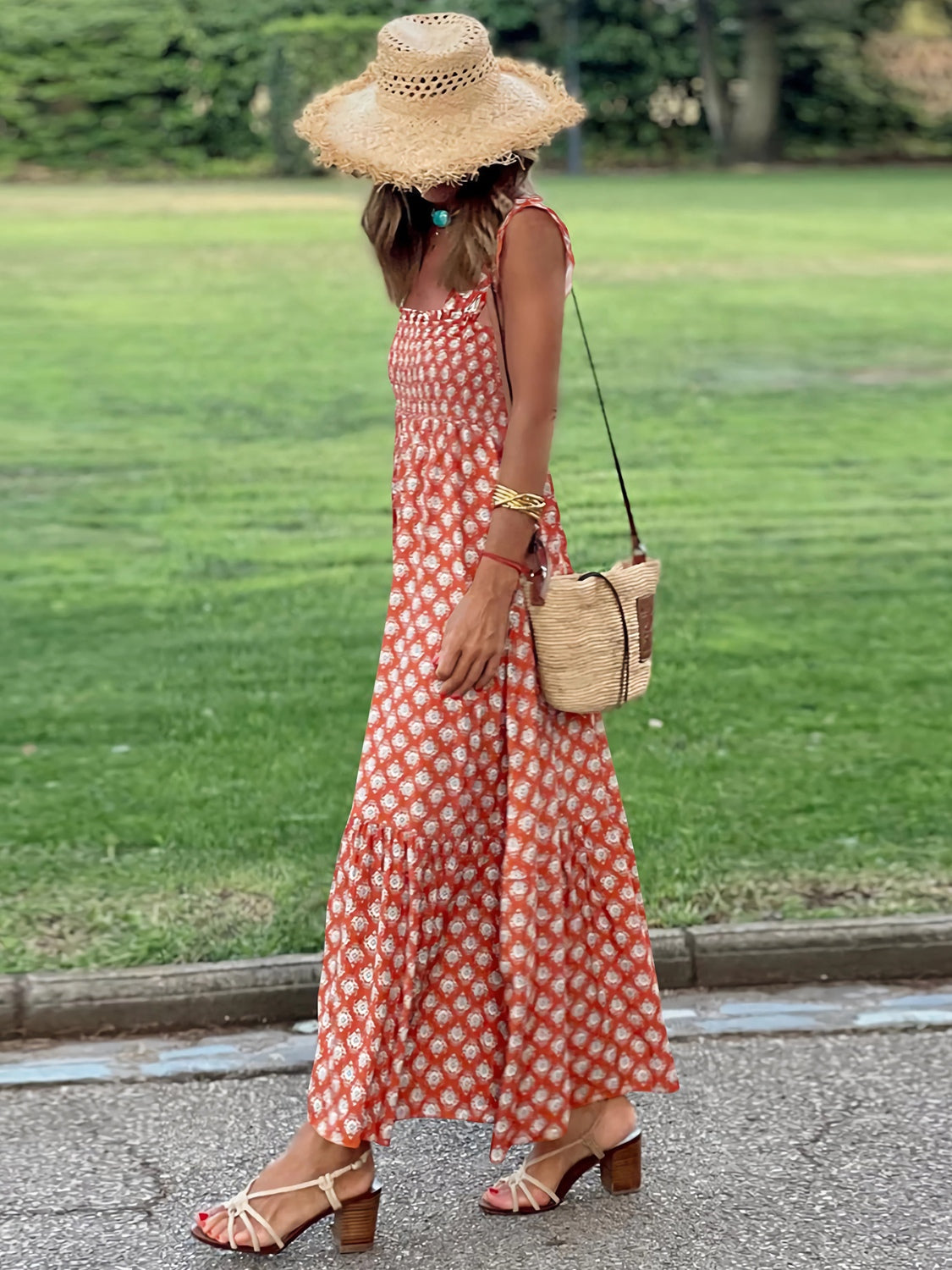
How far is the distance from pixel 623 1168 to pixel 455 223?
171 centimetres

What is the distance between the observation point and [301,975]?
4637mm

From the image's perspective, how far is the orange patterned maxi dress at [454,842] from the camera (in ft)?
11.1

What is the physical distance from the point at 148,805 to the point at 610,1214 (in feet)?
8.70

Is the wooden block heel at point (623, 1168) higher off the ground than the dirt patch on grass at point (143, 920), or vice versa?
the wooden block heel at point (623, 1168)

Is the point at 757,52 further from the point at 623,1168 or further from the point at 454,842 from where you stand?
the point at 454,842

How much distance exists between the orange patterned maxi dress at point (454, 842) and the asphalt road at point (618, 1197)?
227 millimetres

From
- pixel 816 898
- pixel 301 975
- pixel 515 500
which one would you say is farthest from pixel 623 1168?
pixel 816 898

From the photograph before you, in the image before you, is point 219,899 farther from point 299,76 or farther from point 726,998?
point 299,76

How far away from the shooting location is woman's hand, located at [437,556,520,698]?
3.28 m

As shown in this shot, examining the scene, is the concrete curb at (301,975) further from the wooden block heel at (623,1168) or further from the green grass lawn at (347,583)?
the wooden block heel at (623,1168)

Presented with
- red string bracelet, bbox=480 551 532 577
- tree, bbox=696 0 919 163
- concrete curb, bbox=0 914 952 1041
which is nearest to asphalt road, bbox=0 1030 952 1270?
concrete curb, bbox=0 914 952 1041

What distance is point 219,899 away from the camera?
512 centimetres

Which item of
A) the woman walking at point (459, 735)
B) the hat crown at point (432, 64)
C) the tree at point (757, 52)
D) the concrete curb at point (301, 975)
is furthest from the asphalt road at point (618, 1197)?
the tree at point (757, 52)

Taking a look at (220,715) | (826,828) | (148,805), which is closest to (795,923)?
(826,828)
